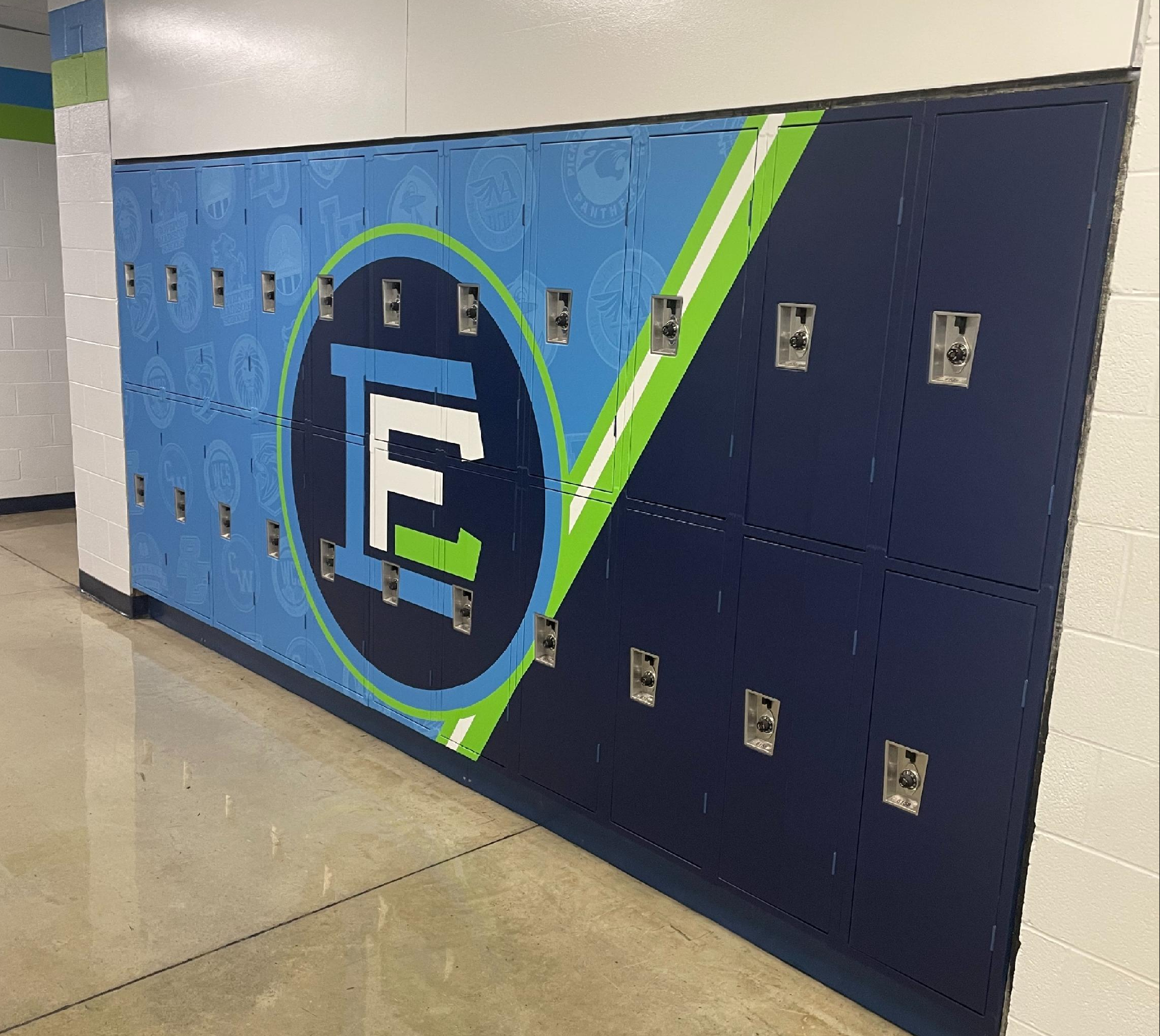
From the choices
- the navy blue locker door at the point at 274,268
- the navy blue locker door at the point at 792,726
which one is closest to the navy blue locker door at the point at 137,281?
the navy blue locker door at the point at 274,268

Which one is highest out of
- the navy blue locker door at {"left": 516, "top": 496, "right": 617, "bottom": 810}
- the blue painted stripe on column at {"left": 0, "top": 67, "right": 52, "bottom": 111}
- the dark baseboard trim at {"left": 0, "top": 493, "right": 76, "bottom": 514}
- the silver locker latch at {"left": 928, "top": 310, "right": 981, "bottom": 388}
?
the blue painted stripe on column at {"left": 0, "top": 67, "right": 52, "bottom": 111}

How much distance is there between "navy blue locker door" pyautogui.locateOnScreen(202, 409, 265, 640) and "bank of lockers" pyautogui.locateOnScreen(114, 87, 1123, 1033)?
400mm

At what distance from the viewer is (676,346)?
2807 millimetres

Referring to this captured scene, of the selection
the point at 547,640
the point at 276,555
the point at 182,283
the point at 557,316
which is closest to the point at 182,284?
the point at 182,283

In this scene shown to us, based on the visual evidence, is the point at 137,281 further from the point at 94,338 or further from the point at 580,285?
the point at 580,285

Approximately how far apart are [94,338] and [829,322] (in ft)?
12.7

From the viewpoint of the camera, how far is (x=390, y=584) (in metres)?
3.82

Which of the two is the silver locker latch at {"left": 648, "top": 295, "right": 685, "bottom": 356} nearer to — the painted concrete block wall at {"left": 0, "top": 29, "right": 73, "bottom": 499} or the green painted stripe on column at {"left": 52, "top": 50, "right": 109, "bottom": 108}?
the green painted stripe on column at {"left": 52, "top": 50, "right": 109, "bottom": 108}

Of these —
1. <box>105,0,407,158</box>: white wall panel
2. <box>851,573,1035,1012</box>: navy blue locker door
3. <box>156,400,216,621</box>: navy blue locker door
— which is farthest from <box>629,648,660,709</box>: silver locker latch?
<box>156,400,216,621</box>: navy blue locker door

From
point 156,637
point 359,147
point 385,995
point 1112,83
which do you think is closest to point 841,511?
point 1112,83

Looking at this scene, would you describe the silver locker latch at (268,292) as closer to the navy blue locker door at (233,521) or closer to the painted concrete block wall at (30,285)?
the navy blue locker door at (233,521)

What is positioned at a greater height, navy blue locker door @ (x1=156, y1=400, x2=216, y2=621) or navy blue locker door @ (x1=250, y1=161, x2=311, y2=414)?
navy blue locker door @ (x1=250, y1=161, x2=311, y2=414)

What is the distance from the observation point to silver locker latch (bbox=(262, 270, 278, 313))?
4117 mm

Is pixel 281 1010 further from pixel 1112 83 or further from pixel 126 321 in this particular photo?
pixel 126 321
